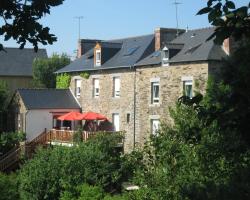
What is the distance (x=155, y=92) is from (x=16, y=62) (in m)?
26.9

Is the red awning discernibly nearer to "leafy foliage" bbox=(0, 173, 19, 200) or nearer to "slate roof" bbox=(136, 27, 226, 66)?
"slate roof" bbox=(136, 27, 226, 66)

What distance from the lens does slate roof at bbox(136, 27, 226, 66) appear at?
2996 cm

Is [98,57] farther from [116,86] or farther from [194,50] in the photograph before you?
[194,50]

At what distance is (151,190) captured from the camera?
17109 mm

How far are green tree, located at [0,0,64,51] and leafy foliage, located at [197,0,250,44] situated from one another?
172 centimetres

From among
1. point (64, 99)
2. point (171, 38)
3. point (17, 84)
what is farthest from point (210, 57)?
point (17, 84)

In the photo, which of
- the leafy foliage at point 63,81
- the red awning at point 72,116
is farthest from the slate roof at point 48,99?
the red awning at point 72,116

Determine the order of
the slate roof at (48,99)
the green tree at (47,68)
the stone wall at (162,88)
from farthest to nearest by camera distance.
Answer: the green tree at (47,68), the slate roof at (48,99), the stone wall at (162,88)

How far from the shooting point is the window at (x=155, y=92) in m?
33.6

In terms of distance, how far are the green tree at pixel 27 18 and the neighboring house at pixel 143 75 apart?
21933 millimetres

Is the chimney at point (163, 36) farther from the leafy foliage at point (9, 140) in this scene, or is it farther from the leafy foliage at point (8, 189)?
the leafy foliage at point (8, 189)

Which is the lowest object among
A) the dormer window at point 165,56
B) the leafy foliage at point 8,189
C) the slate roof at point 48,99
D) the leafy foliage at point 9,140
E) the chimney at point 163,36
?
the leafy foliage at point 8,189

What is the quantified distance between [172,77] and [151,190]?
15.7m

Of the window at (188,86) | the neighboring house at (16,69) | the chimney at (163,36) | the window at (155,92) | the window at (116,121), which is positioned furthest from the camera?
the neighboring house at (16,69)
